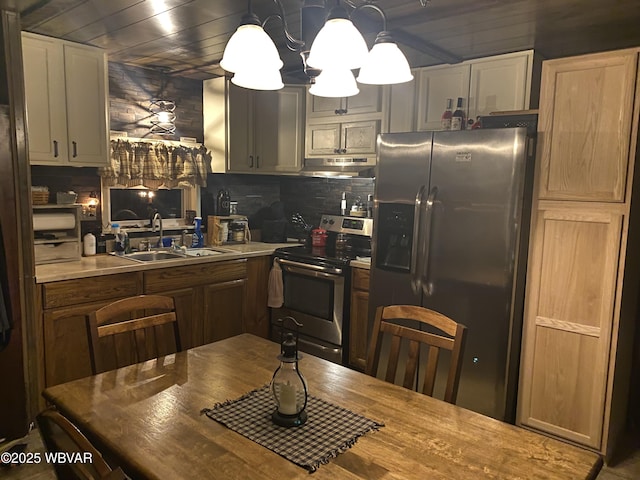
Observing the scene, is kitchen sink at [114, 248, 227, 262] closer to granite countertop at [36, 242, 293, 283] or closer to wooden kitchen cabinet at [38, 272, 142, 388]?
granite countertop at [36, 242, 293, 283]

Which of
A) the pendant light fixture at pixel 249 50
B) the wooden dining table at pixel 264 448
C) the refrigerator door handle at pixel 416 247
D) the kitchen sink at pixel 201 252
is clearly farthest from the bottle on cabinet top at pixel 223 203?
the pendant light fixture at pixel 249 50

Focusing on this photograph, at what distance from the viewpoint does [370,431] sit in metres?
1.44

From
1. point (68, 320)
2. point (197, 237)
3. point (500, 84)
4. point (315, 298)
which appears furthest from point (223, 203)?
point (500, 84)

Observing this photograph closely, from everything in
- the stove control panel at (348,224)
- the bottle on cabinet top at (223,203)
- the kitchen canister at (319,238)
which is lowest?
the kitchen canister at (319,238)

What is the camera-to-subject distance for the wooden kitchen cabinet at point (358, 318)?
348 cm

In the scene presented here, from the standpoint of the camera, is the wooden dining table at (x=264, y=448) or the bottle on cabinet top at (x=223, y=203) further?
the bottle on cabinet top at (x=223, y=203)

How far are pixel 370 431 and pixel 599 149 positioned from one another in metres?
1.86

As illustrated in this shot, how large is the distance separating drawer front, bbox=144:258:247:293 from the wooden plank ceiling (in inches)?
58.0

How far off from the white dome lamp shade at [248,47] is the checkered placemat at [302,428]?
102 cm

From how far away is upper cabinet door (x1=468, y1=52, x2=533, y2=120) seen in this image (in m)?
2.98

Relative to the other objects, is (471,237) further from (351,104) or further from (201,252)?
(201,252)

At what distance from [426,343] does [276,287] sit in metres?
2.17

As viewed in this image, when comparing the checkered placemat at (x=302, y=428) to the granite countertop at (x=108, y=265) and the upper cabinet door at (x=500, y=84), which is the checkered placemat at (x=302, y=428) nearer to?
the granite countertop at (x=108, y=265)

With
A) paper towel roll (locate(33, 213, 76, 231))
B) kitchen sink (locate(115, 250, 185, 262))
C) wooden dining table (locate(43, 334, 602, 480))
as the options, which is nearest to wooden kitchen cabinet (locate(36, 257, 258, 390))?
kitchen sink (locate(115, 250, 185, 262))
